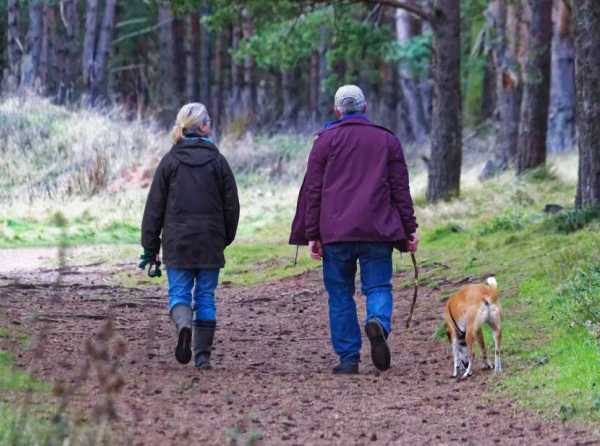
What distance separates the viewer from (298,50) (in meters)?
25.1

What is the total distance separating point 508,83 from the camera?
97.5 feet

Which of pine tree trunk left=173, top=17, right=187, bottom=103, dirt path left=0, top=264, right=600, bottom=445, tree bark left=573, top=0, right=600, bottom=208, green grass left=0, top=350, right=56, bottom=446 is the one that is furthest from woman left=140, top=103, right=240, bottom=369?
pine tree trunk left=173, top=17, right=187, bottom=103

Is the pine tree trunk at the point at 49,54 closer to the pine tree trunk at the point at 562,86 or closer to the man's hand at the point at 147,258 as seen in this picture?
the pine tree trunk at the point at 562,86

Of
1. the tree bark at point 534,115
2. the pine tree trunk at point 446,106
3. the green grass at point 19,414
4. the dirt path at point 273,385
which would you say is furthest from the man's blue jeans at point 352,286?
the tree bark at point 534,115

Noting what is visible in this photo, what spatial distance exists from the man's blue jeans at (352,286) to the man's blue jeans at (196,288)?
2.85ft

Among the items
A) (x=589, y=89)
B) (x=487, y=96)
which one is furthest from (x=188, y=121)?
(x=487, y=96)

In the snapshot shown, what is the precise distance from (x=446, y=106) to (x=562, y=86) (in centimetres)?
977

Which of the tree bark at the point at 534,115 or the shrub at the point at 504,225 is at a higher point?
the tree bark at the point at 534,115

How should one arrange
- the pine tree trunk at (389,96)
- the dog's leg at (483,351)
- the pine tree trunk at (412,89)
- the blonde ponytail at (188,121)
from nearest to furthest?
the dog's leg at (483,351) < the blonde ponytail at (188,121) < the pine tree trunk at (412,89) < the pine tree trunk at (389,96)

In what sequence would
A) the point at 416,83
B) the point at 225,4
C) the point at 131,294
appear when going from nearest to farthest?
the point at 131,294, the point at 225,4, the point at 416,83

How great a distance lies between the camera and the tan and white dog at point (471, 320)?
8.62m

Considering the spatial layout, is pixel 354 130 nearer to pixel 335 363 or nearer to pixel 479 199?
pixel 335 363

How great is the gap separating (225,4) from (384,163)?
36.6 ft

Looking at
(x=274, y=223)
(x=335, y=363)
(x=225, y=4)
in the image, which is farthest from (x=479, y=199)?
(x=335, y=363)
